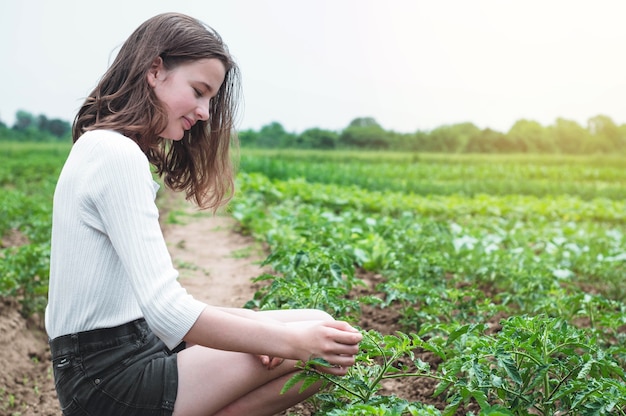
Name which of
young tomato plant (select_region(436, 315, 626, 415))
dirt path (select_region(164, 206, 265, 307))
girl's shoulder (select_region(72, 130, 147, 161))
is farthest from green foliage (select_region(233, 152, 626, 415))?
girl's shoulder (select_region(72, 130, 147, 161))

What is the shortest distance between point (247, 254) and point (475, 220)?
3.94m

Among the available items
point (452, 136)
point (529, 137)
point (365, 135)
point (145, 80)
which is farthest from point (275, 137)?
point (145, 80)

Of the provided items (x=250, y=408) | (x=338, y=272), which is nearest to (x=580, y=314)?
(x=338, y=272)

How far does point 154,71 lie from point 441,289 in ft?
6.85

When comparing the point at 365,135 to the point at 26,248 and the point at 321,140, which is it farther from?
the point at 26,248

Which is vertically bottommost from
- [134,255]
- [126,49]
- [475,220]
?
[475,220]

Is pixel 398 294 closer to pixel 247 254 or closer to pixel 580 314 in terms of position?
pixel 580 314

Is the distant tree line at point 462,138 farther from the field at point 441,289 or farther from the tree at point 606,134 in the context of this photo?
the field at point 441,289

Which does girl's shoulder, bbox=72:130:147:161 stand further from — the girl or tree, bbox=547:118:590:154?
tree, bbox=547:118:590:154

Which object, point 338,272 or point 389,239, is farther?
point 389,239

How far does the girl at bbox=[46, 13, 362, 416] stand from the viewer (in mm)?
1854

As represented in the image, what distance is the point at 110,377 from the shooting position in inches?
77.8

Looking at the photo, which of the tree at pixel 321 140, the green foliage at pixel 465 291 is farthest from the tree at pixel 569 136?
the green foliage at pixel 465 291

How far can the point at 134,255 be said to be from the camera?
1816 millimetres
